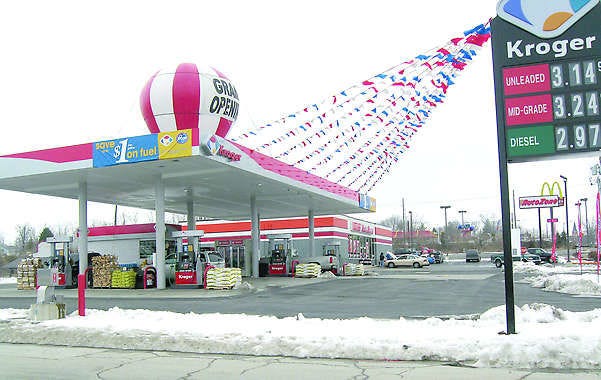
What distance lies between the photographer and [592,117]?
9.48 metres

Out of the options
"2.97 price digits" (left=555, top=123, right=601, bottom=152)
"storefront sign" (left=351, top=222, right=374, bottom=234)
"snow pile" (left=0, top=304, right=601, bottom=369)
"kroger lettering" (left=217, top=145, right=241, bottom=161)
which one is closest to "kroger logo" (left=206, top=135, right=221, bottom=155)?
"kroger lettering" (left=217, top=145, right=241, bottom=161)

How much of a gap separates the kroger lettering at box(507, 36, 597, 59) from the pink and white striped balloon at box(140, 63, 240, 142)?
15.0 m

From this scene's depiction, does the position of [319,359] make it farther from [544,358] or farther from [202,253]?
[202,253]

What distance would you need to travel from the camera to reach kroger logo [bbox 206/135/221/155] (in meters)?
20.0

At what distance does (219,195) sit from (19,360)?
2402 cm

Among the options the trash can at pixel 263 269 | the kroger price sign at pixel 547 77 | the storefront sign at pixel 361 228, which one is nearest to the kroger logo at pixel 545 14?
the kroger price sign at pixel 547 77

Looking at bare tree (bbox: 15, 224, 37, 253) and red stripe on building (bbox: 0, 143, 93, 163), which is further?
bare tree (bbox: 15, 224, 37, 253)

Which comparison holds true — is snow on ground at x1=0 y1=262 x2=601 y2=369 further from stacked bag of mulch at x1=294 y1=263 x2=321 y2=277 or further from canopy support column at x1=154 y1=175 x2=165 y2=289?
stacked bag of mulch at x1=294 y1=263 x2=321 y2=277

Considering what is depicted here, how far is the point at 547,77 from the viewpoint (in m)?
9.79

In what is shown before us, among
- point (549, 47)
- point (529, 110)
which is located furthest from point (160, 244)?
point (549, 47)

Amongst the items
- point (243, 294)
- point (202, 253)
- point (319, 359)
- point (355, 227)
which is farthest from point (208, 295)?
point (355, 227)

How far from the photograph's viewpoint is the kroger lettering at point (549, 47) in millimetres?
9687

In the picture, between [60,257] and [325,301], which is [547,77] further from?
[60,257]

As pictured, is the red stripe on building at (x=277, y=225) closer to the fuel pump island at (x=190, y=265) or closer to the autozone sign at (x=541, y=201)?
the autozone sign at (x=541, y=201)
